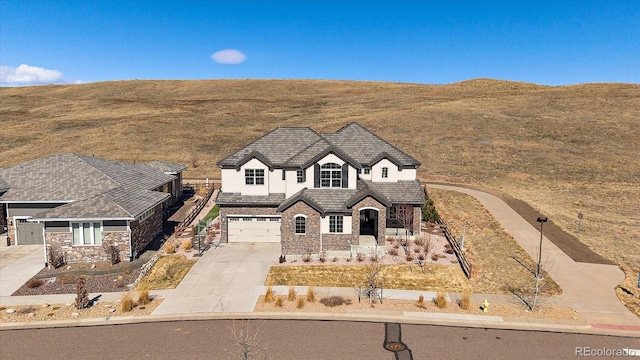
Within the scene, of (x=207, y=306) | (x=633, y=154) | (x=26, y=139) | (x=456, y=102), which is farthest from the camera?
(x=456, y=102)

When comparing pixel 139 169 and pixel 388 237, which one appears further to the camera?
pixel 139 169

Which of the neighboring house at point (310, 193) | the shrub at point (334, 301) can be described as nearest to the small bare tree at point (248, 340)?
the shrub at point (334, 301)

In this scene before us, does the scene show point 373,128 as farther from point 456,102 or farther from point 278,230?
point 278,230

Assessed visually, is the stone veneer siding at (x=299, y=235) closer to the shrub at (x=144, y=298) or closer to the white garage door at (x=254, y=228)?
the white garage door at (x=254, y=228)

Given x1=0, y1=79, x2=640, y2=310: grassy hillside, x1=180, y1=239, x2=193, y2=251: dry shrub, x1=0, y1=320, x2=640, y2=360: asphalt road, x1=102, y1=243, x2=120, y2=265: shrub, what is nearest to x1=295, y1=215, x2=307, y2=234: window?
x1=180, y1=239, x2=193, y2=251: dry shrub

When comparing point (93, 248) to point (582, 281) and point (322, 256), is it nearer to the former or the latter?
point (322, 256)

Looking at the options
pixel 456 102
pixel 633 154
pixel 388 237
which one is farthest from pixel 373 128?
pixel 388 237

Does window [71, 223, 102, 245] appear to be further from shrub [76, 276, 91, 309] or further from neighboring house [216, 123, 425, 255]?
neighboring house [216, 123, 425, 255]

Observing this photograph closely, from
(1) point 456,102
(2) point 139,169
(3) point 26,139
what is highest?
(1) point 456,102
